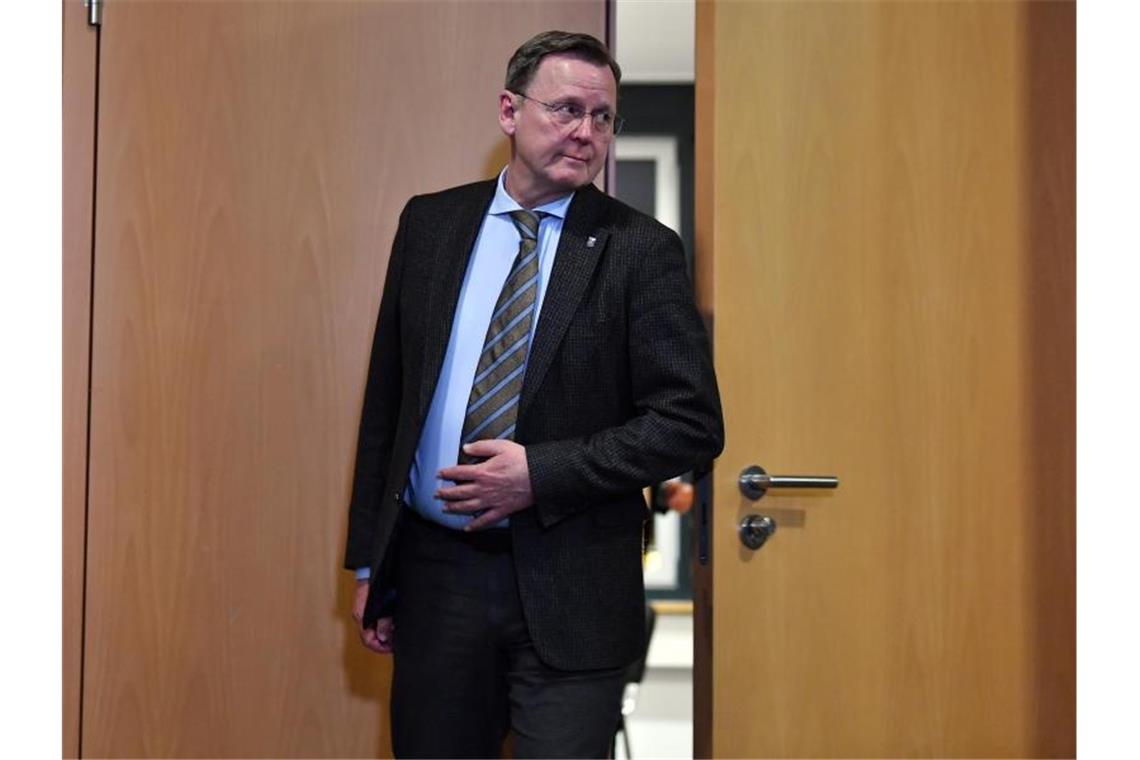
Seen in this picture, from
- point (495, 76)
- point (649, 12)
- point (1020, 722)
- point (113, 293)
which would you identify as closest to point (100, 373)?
point (113, 293)

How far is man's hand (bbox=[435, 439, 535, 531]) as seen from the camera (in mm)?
1629

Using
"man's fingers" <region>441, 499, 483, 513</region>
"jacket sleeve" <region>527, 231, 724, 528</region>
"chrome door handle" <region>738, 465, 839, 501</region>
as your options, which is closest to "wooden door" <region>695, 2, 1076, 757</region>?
"chrome door handle" <region>738, 465, 839, 501</region>

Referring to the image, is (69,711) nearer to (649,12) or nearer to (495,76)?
(495,76)

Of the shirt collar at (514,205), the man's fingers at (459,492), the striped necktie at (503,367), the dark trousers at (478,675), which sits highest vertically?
the shirt collar at (514,205)

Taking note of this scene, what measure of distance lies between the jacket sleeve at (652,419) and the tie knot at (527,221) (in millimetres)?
175

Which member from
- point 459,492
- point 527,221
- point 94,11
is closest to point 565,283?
point 527,221

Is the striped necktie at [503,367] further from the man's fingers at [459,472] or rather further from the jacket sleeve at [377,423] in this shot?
the jacket sleeve at [377,423]

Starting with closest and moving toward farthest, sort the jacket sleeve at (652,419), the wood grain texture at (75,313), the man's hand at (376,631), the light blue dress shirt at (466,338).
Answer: the jacket sleeve at (652,419) → the light blue dress shirt at (466,338) → the man's hand at (376,631) → the wood grain texture at (75,313)

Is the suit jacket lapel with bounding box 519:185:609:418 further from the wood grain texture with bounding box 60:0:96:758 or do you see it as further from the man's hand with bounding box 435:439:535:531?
the wood grain texture with bounding box 60:0:96:758

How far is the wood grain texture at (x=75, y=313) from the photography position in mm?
2098

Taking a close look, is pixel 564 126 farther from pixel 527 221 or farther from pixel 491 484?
pixel 491 484

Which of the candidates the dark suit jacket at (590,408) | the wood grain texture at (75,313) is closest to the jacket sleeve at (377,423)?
→ the dark suit jacket at (590,408)

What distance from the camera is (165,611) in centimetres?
212

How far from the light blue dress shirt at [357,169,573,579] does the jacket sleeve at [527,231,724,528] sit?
134mm
